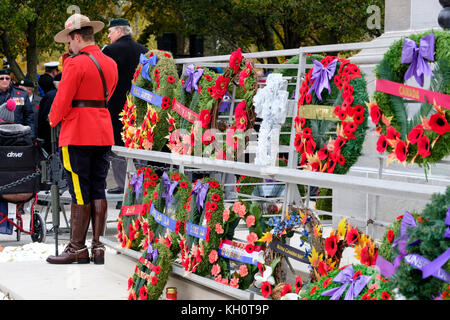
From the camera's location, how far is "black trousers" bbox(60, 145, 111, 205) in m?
7.86

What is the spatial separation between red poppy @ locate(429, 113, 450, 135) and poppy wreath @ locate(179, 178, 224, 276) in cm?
206

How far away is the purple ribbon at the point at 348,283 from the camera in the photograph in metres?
4.16

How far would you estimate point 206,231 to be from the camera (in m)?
5.81

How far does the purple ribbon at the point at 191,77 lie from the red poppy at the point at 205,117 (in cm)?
36

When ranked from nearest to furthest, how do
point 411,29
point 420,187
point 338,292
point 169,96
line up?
1. point 420,187
2. point 338,292
3. point 169,96
4. point 411,29

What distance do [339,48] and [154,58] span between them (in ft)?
8.44

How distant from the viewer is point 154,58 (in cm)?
723

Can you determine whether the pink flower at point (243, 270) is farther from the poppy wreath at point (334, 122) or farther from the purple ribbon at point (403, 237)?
the purple ribbon at point (403, 237)

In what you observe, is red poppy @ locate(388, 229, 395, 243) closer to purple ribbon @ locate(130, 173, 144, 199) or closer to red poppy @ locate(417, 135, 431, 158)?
red poppy @ locate(417, 135, 431, 158)

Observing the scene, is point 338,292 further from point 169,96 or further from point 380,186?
point 169,96

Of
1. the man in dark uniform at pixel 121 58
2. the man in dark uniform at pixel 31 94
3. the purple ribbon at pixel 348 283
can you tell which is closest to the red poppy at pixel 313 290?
the purple ribbon at pixel 348 283

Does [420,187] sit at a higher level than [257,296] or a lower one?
higher

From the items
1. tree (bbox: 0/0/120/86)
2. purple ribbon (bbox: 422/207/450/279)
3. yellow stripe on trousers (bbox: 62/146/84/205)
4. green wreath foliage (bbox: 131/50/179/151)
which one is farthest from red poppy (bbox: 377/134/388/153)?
tree (bbox: 0/0/120/86)
